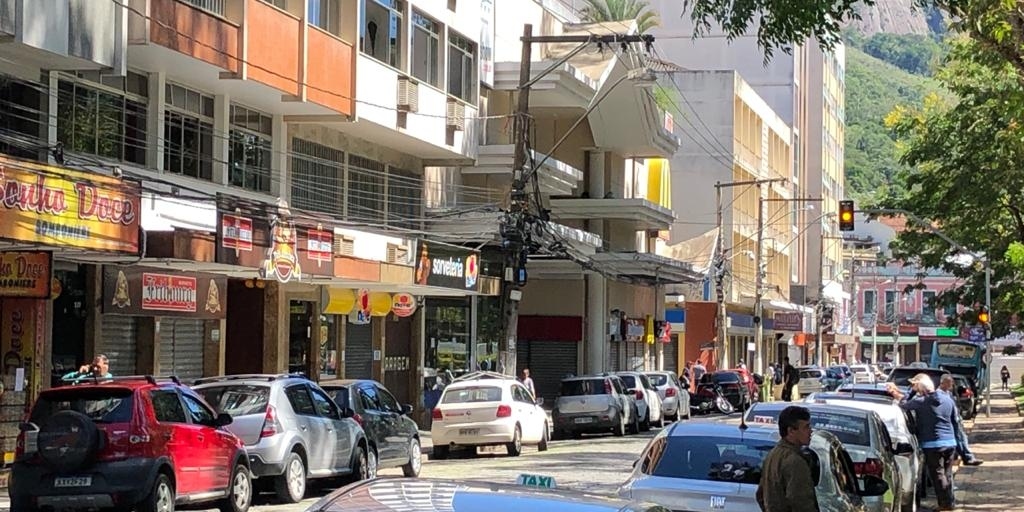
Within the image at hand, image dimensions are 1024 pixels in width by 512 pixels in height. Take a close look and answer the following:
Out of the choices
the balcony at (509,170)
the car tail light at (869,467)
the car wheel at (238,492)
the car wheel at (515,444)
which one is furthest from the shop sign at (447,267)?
the car tail light at (869,467)

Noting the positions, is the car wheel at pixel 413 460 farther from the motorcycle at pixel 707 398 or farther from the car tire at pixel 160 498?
the motorcycle at pixel 707 398

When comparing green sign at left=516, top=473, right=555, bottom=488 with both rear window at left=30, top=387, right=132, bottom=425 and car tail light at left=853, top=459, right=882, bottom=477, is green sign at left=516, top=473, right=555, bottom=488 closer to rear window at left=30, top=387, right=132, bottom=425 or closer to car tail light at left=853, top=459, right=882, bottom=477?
car tail light at left=853, top=459, right=882, bottom=477

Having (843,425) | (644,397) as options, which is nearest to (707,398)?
(644,397)

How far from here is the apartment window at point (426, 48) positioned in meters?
35.9

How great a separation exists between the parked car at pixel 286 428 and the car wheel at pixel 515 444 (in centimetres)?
886

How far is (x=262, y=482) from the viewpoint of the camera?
2030 centimetres

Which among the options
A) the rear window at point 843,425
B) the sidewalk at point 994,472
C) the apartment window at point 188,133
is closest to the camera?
the rear window at point 843,425

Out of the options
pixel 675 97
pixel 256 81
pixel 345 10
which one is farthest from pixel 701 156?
pixel 256 81

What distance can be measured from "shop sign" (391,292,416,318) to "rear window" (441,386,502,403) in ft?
24.2

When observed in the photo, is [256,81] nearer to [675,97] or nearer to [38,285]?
[38,285]

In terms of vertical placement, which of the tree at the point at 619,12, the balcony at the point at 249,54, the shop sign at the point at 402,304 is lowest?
the shop sign at the point at 402,304

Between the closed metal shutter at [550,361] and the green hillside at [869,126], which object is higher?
the green hillside at [869,126]

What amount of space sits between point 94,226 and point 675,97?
5728 centimetres

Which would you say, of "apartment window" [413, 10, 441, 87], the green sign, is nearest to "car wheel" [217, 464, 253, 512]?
the green sign
